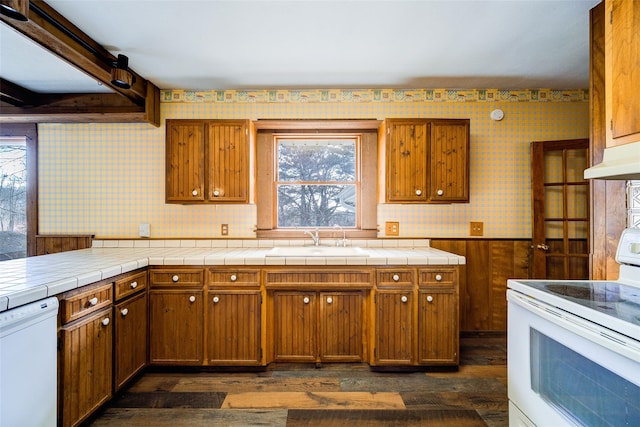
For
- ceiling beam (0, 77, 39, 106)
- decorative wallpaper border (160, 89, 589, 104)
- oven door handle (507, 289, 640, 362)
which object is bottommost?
oven door handle (507, 289, 640, 362)

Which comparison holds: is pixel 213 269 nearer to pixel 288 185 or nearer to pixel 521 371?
pixel 288 185

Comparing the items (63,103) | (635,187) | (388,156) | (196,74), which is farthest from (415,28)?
(63,103)

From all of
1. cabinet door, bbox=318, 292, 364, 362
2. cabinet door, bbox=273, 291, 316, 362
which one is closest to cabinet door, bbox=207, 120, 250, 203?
cabinet door, bbox=273, 291, 316, 362

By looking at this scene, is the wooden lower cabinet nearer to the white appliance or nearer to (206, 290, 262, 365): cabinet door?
(206, 290, 262, 365): cabinet door

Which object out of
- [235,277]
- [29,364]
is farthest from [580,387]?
[29,364]

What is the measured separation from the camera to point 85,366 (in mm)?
1614

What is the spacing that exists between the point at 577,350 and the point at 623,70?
123cm

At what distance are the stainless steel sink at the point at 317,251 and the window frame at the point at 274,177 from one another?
0.63 feet

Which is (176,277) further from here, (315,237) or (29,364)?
(315,237)

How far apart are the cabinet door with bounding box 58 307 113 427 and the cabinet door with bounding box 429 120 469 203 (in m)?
2.52

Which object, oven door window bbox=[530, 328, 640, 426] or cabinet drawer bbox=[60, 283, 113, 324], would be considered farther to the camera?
cabinet drawer bbox=[60, 283, 113, 324]

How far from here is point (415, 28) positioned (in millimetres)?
1938

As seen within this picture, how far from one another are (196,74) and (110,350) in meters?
2.16

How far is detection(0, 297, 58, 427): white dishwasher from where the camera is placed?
3.88 ft
